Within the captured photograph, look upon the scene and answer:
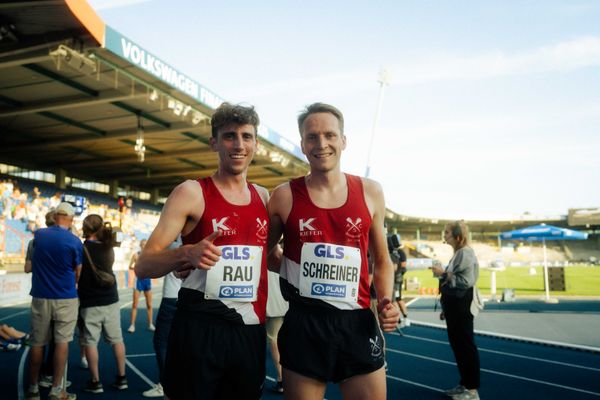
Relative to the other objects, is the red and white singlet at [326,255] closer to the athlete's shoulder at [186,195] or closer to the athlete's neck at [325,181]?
the athlete's neck at [325,181]

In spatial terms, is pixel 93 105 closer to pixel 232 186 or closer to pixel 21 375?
pixel 21 375

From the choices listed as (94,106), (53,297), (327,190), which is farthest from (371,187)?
(94,106)

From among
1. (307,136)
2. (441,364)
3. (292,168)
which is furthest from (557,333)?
(292,168)

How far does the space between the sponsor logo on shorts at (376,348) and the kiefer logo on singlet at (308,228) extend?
2.10 ft

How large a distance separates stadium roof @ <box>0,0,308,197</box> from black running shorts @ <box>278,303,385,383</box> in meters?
8.13

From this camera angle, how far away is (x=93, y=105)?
16.3 m

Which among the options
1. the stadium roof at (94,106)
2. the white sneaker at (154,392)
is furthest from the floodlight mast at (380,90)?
→ the white sneaker at (154,392)

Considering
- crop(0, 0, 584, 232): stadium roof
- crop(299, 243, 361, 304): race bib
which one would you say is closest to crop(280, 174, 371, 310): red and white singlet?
crop(299, 243, 361, 304): race bib

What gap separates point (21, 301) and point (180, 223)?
15.3 metres

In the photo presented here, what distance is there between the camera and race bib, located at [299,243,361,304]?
2498mm

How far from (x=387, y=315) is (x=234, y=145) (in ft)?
4.00

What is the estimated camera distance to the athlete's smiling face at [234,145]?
2559 millimetres

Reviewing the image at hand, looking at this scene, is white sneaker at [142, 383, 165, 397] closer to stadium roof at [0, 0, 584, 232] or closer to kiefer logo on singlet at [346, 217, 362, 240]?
kiefer logo on singlet at [346, 217, 362, 240]

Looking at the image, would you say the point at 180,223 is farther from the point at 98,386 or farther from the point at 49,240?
the point at 98,386
